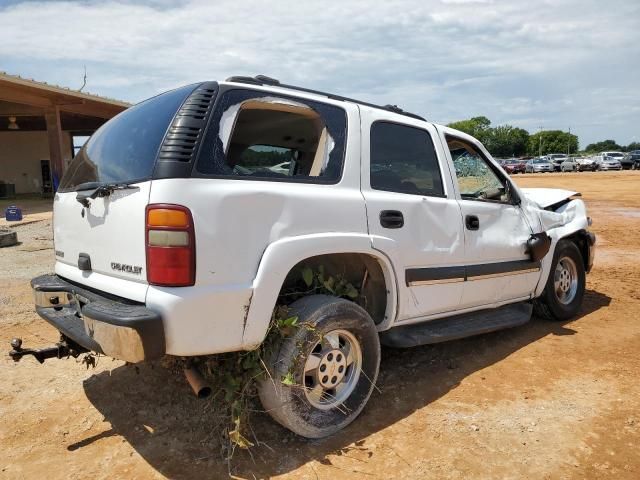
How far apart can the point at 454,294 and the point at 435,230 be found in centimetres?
55

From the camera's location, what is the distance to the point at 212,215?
2.42 m

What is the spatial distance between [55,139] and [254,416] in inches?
725

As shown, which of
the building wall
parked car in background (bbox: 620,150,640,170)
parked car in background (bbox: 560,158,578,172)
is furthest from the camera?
parked car in background (bbox: 560,158,578,172)

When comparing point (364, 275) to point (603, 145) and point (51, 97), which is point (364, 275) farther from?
point (603, 145)

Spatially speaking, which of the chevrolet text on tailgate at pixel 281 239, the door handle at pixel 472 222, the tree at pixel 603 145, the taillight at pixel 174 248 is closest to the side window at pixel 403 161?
the chevrolet text on tailgate at pixel 281 239

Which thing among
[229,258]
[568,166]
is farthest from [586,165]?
[229,258]

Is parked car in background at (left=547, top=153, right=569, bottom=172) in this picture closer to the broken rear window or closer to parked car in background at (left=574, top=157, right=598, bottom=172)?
parked car in background at (left=574, top=157, right=598, bottom=172)

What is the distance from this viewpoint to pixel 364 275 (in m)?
3.34

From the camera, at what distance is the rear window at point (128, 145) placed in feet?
8.69

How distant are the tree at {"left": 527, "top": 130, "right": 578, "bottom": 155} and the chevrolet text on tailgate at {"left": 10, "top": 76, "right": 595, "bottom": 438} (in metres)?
115

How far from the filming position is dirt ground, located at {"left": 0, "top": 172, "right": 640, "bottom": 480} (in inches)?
105

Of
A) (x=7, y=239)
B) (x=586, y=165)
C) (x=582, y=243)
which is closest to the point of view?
(x=582, y=243)

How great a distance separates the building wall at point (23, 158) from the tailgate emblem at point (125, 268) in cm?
2562

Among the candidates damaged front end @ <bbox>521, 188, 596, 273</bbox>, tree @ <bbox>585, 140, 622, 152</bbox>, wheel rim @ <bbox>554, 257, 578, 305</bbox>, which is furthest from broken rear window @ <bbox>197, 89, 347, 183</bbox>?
tree @ <bbox>585, 140, 622, 152</bbox>
